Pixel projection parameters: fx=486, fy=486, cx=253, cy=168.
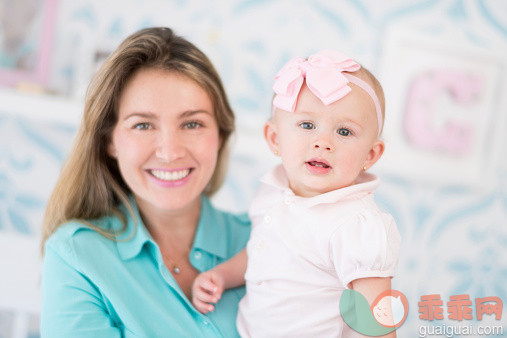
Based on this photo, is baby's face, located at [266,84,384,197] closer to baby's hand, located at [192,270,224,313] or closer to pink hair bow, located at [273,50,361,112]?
pink hair bow, located at [273,50,361,112]

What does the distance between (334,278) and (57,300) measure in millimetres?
748

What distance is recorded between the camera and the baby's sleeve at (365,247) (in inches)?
42.8

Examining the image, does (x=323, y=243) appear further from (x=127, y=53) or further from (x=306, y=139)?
(x=127, y=53)

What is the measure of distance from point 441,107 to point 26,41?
227 centimetres

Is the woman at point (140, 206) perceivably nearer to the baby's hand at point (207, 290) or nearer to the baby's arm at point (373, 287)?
the baby's hand at point (207, 290)

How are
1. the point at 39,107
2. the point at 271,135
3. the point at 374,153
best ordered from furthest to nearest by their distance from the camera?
the point at 39,107, the point at 271,135, the point at 374,153

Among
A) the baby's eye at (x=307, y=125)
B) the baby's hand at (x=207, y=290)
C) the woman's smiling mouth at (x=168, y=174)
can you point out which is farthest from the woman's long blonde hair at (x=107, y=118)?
the baby's eye at (x=307, y=125)

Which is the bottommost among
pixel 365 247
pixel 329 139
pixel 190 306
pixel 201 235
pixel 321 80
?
pixel 190 306

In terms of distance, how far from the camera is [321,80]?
1204 millimetres

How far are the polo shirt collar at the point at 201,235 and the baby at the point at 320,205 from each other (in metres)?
0.31

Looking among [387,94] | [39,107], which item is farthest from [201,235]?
[387,94]

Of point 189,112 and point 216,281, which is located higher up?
point 189,112

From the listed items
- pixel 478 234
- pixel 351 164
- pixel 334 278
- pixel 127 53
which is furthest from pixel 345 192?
pixel 478 234

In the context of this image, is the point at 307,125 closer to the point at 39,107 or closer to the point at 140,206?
the point at 140,206
